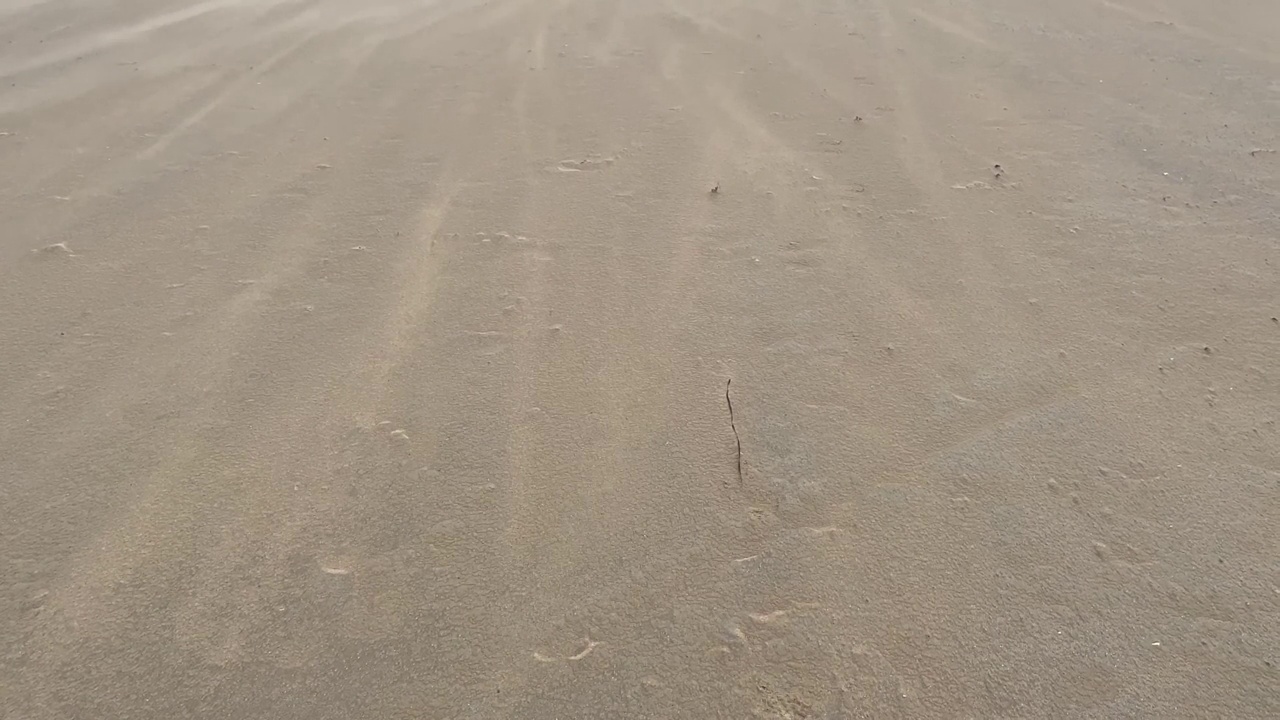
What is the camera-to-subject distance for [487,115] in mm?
3096

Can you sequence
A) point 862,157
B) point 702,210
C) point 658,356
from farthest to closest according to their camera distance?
point 862,157, point 702,210, point 658,356

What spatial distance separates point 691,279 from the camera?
87.4 inches

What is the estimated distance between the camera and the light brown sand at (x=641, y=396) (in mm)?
1374

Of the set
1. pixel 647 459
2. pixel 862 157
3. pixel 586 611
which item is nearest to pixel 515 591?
pixel 586 611

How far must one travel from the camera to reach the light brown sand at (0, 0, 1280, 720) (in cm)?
137

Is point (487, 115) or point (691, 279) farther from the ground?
point (487, 115)

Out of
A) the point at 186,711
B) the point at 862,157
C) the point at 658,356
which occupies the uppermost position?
the point at 862,157

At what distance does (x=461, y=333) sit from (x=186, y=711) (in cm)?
98

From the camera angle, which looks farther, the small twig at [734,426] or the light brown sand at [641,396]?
the small twig at [734,426]

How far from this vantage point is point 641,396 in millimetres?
1867

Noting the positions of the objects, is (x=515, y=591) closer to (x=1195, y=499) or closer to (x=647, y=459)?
(x=647, y=459)

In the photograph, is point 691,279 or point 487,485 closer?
point 487,485

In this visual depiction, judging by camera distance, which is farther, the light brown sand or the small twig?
the small twig

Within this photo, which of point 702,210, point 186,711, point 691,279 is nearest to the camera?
point 186,711
